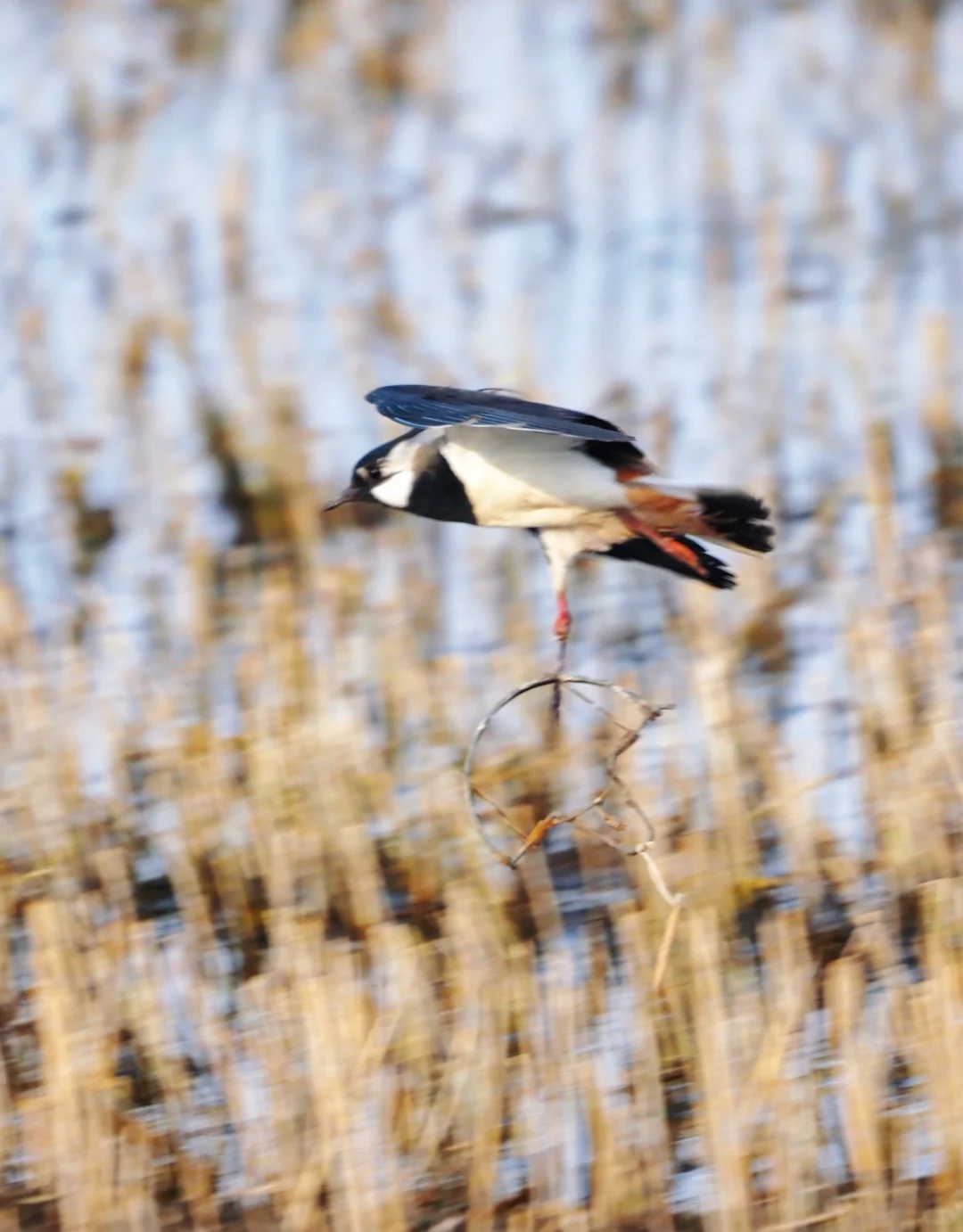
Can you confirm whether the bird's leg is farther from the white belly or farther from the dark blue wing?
the dark blue wing

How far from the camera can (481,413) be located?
2357 millimetres

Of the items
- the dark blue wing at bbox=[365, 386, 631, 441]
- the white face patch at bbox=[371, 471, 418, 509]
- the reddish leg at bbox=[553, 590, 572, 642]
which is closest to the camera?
the dark blue wing at bbox=[365, 386, 631, 441]

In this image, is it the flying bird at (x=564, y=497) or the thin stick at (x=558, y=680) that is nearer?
the thin stick at (x=558, y=680)

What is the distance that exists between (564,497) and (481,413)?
164 mm

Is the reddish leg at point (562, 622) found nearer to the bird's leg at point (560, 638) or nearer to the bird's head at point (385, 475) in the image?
the bird's leg at point (560, 638)

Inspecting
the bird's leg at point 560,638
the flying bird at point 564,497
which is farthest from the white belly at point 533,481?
the bird's leg at point 560,638

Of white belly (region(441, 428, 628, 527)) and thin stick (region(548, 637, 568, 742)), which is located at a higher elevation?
white belly (region(441, 428, 628, 527))

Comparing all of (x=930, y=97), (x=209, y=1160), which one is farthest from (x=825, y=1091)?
(x=930, y=97)

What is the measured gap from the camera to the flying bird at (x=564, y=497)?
242 cm

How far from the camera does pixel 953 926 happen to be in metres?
3.60

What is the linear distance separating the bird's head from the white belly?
8 cm

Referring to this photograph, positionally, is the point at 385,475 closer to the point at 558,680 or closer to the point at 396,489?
the point at 396,489

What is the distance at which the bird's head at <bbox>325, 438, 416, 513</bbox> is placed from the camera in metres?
2.54

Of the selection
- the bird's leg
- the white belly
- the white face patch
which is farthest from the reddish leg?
the white face patch
